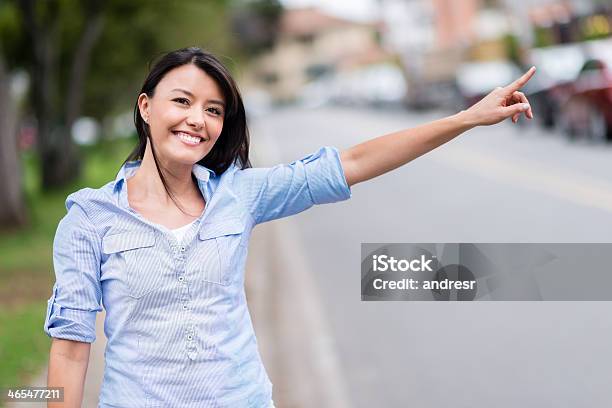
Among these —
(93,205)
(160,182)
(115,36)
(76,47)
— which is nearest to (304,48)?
(115,36)

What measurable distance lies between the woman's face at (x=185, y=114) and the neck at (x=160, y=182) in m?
0.02

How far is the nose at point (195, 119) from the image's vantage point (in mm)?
2439

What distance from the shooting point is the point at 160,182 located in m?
2.52

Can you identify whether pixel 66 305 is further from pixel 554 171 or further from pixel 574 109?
pixel 574 109

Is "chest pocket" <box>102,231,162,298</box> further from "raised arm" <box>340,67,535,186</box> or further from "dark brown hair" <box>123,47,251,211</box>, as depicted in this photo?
"raised arm" <box>340,67,535,186</box>

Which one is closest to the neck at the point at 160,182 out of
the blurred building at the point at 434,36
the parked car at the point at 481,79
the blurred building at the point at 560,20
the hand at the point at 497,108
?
the hand at the point at 497,108

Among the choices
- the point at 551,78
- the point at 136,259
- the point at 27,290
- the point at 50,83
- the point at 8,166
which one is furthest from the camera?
the point at 551,78

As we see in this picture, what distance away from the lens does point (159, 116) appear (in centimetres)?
249

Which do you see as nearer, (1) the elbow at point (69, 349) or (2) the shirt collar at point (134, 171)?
(1) the elbow at point (69, 349)

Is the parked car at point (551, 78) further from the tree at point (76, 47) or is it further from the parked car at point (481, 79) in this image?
the tree at point (76, 47)

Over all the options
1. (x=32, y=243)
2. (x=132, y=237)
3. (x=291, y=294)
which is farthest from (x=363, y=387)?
(x=32, y=243)

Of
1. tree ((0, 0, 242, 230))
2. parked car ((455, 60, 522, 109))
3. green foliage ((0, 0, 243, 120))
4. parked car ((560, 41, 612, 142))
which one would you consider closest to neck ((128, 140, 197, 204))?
tree ((0, 0, 242, 230))

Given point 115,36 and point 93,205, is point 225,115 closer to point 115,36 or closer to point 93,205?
point 93,205

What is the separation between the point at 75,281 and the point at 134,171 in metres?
0.39
